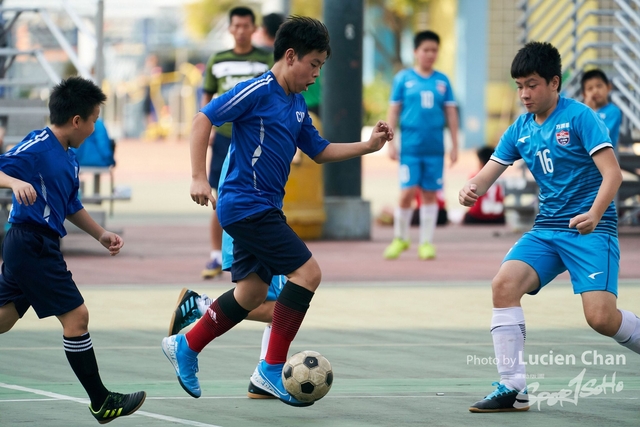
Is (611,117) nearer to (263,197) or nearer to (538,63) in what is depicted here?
(538,63)

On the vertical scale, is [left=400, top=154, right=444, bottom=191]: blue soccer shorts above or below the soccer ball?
above

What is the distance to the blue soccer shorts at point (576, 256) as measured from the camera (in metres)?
5.42

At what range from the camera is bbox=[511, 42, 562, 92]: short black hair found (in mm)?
5523

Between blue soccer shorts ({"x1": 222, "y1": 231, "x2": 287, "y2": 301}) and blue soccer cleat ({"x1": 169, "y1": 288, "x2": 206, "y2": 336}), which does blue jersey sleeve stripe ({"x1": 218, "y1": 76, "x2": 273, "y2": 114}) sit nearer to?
blue soccer shorts ({"x1": 222, "y1": 231, "x2": 287, "y2": 301})

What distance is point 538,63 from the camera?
552cm

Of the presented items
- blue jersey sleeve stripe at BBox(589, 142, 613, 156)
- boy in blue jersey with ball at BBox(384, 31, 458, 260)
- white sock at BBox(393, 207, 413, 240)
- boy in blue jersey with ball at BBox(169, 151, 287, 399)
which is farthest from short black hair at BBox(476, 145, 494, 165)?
blue jersey sleeve stripe at BBox(589, 142, 613, 156)

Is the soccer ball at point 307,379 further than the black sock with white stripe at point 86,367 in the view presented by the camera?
Yes

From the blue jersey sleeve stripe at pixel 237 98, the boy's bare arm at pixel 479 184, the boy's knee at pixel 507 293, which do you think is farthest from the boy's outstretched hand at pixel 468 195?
the blue jersey sleeve stripe at pixel 237 98

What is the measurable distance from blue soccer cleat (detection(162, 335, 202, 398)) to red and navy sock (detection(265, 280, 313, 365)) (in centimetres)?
39

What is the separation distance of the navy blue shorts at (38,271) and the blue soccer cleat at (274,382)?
3.18 ft

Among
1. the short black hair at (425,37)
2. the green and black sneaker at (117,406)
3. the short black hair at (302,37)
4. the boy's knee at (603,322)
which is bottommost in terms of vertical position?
the green and black sneaker at (117,406)

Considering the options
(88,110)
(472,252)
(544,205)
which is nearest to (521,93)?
(544,205)

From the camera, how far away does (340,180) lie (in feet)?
45.0

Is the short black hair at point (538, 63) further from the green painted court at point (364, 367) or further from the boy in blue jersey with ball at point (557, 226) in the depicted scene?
the green painted court at point (364, 367)
